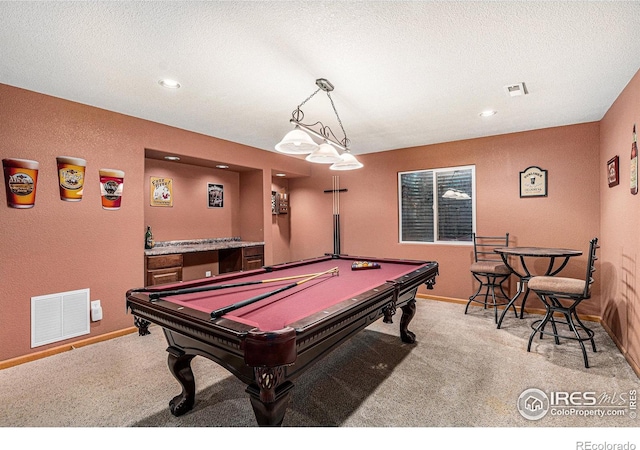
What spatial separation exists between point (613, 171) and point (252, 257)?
4478mm

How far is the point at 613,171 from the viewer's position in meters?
3.01

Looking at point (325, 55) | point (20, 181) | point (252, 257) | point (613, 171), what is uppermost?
point (325, 55)

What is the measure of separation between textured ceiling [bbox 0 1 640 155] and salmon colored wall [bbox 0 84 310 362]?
22cm

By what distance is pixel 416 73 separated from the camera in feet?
7.99

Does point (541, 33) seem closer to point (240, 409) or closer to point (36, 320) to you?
point (240, 409)

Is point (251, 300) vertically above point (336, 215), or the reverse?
point (336, 215)

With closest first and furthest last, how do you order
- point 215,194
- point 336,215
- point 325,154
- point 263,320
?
1. point 263,320
2. point 325,154
3. point 215,194
4. point 336,215

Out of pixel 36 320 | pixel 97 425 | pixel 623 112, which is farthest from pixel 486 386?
pixel 36 320

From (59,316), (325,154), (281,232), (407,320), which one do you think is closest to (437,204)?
(407,320)

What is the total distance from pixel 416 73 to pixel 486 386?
2446mm

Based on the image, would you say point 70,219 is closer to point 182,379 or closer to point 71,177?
point 71,177

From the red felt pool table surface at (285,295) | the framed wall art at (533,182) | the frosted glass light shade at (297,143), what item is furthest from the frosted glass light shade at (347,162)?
the framed wall art at (533,182)

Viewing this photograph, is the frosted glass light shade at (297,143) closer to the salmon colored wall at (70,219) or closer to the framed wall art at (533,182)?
the salmon colored wall at (70,219)

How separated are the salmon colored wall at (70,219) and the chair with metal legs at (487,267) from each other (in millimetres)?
3083
